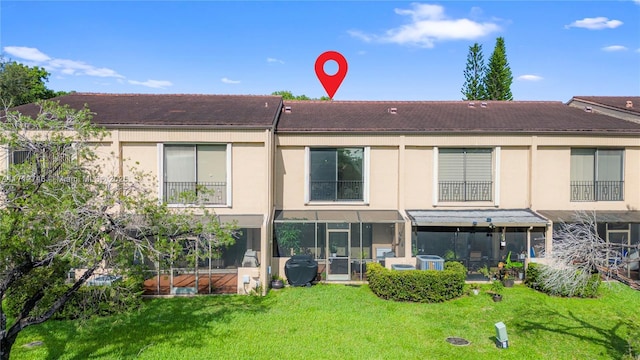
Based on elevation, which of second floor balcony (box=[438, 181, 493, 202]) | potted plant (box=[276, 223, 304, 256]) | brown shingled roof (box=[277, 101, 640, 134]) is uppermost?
brown shingled roof (box=[277, 101, 640, 134])

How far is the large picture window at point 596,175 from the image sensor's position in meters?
20.5

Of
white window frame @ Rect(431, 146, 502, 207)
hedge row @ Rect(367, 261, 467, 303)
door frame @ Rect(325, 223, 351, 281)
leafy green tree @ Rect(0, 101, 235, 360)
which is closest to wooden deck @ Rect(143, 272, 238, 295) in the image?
door frame @ Rect(325, 223, 351, 281)

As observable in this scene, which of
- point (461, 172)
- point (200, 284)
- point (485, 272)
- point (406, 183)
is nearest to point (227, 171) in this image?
point (200, 284)

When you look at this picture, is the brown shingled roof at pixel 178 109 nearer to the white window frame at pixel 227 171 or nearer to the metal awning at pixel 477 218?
the white window frame at pixel 227 171

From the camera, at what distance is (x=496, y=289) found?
17.2 metres

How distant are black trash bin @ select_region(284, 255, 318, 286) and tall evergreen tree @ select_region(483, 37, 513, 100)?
35990mm

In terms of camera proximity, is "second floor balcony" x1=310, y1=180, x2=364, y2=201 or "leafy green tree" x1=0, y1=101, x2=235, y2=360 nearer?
"leafy green tree" x1=0, y1=101, x2=235, y2=360

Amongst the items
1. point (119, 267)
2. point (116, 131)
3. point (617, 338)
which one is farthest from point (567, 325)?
point (116, 131)

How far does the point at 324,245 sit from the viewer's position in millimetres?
19375

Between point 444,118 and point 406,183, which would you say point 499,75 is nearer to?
point 444,118

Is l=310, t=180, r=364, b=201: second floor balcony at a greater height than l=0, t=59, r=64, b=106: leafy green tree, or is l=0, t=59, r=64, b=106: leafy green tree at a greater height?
l=0, t=59, r=64, b=106: leafy green tree

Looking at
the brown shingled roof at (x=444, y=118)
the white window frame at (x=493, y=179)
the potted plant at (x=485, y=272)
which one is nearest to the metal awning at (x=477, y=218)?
the white window frame at (x=493, y=179)

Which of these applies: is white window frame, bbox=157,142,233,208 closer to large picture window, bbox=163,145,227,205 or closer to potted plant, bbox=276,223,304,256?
large picture window, bbox=163,145,227,205

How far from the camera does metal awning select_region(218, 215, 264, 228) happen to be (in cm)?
1741
